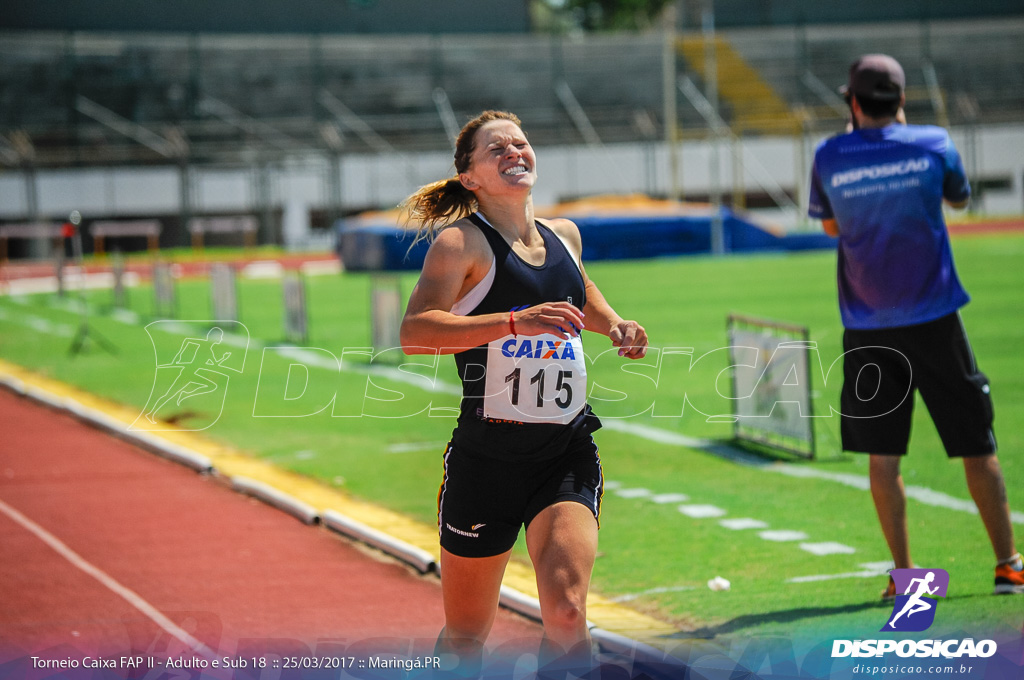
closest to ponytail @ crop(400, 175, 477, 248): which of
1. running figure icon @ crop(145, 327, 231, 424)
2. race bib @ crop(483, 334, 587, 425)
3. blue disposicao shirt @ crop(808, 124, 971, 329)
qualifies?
race bib @ crop(483, 334, 587, 425)

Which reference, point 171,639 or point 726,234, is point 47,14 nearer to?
point 726,234

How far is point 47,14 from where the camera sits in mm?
52281

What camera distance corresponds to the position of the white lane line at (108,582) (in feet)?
17.9

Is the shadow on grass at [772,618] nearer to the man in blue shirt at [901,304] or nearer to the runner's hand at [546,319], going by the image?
the man in blue shirt at [901,304]

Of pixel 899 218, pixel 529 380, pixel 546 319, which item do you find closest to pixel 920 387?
pixel 899 218

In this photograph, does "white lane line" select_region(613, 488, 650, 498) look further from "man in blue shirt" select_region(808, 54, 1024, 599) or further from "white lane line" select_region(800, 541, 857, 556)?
"man in blue shirt" select_region(808, 54, 1024, 599)

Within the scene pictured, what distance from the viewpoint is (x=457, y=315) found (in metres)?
4.05

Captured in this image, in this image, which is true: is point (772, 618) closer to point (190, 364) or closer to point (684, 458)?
point (684, 458)

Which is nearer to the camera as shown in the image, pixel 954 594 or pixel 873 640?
pixel 873 640

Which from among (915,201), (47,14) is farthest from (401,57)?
(915,201)

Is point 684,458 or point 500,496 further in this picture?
point 684,458

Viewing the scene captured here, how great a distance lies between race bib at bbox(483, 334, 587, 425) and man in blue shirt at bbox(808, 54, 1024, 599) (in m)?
1.93

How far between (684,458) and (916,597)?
4010mm

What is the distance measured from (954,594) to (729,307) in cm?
1492
